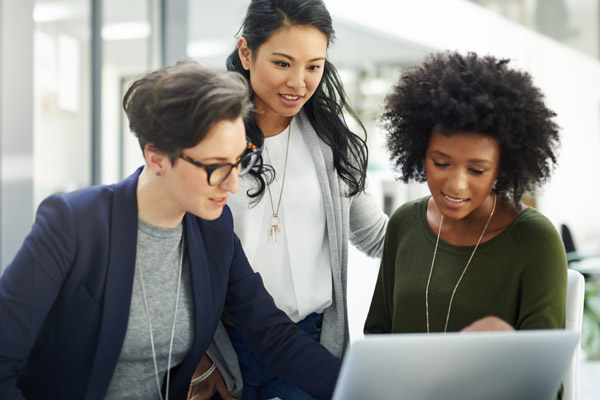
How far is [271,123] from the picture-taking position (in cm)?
193

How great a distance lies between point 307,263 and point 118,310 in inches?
23.6

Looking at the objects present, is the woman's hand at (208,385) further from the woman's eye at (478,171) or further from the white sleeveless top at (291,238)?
the woman's eye at (478,171)

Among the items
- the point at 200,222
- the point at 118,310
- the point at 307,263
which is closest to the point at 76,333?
the point at 118,310

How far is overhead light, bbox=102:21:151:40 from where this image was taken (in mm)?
3947

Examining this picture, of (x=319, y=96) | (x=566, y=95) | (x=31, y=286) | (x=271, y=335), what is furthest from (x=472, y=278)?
(x=566, y=95)

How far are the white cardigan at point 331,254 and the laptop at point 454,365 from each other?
703 mm

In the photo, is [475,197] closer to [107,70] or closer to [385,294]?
[385,294]

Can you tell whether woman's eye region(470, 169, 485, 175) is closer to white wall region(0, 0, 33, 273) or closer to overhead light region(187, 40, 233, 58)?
white wall region(0, 0, 33, 273)

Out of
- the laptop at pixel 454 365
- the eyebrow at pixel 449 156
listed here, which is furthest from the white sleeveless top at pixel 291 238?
the laptop at pixel 454 365

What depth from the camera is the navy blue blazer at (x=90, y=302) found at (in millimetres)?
1326

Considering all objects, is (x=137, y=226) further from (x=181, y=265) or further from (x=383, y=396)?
(x=383, y=396)

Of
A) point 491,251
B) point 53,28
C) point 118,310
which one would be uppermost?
point 53,28

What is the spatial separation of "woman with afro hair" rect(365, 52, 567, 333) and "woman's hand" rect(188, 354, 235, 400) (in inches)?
19.2

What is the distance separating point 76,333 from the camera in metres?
1.42
